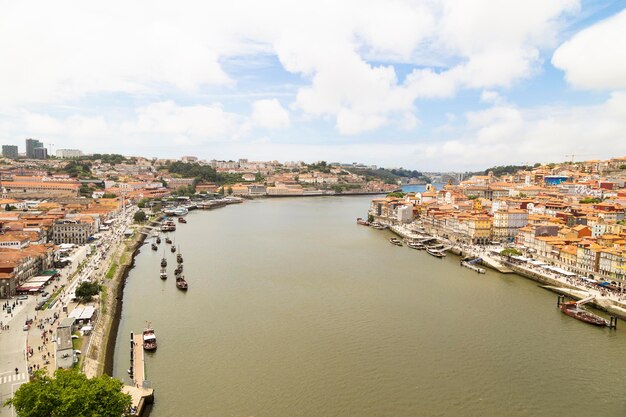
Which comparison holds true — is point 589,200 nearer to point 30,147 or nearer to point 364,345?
point 364,345

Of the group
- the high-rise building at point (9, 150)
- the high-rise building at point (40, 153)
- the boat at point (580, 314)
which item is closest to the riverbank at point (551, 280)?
the boat at point (580, 314)

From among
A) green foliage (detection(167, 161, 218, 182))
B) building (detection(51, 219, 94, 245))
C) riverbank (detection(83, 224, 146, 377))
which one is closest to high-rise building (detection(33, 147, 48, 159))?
green foliage (detection(167, 161, 218, 182))

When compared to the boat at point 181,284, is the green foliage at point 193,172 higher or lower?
higher

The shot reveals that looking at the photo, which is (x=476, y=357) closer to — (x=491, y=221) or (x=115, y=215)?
(x=491, y=221)

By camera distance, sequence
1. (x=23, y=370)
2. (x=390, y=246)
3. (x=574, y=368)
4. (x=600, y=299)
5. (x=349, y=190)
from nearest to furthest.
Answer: (x=23, y=370), (x=574, y=368), (x=600, y=299), (x=390, y=246), (x=349, y=190)

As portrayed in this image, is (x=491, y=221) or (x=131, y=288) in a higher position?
(x=491, y=221)

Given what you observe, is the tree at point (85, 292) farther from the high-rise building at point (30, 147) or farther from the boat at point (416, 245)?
the high-rise building at point (30, 147)

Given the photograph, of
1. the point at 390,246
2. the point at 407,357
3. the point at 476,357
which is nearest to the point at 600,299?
the point at 476,357
